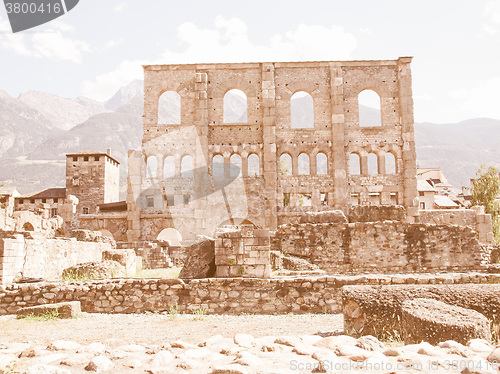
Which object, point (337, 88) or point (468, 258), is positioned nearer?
point (468, 258)

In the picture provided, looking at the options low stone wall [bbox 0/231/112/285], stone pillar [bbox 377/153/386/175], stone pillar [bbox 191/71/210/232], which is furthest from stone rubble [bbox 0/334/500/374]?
stone pillar [bbox 377/153/386/175]

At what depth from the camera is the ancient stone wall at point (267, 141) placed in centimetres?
2878

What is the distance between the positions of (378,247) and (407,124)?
18.1 m

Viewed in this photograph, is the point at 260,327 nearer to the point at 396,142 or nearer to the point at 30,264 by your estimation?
the point at 30,264

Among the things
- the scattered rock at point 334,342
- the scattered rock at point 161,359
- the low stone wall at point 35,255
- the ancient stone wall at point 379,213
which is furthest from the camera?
the ancient stone wall at point 379,213

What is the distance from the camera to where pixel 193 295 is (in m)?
8.32

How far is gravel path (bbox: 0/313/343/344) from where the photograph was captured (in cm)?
616

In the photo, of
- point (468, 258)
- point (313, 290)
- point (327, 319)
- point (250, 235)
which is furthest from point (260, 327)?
point (468, 258)

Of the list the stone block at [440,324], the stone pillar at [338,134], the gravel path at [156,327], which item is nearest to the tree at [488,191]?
the stone pillar at [338,134]

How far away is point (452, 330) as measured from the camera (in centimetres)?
442

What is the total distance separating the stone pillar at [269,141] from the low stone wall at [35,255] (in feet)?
47.0

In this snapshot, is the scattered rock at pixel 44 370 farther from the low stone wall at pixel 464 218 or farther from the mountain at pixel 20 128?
the mountain at pixel 20 128

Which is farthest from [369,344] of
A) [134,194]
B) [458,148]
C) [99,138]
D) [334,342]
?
[458,148]

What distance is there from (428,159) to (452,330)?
149m
